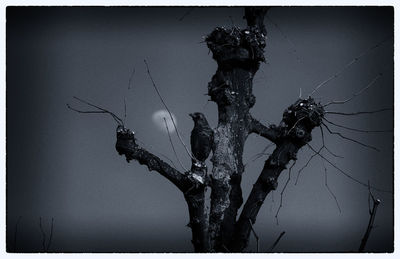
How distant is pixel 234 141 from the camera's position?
105 inches

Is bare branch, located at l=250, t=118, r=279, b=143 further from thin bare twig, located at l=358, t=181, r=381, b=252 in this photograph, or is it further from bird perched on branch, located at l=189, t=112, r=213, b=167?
thin bare twig, located at l=358, t=181, r=381, b=252

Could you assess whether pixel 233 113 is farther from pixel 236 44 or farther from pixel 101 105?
pixel 101 105

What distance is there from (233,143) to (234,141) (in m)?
0.01

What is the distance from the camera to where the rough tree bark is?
243 centimetres

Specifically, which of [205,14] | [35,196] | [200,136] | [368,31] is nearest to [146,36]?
[205,14]

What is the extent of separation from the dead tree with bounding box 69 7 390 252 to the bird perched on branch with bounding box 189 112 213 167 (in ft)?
0.20

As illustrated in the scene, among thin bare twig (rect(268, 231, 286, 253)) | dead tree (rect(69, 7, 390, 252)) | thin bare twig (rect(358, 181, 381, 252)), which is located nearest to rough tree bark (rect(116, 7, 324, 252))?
dead tree (rect(69, 7, 390, 252))

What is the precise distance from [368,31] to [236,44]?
731mm

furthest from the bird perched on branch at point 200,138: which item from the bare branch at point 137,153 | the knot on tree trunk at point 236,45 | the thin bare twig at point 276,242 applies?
the thin bare twig at point 276,242

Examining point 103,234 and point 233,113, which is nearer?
point 103,234

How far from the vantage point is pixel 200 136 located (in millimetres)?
2590

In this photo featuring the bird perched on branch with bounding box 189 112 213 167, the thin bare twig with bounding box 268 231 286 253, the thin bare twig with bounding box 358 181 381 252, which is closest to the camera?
the thin bare twig with bounding box 358 181 381 252

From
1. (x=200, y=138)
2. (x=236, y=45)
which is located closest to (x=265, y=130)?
(x=200, y=138)

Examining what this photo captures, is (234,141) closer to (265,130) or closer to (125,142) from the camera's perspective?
(265,130)
